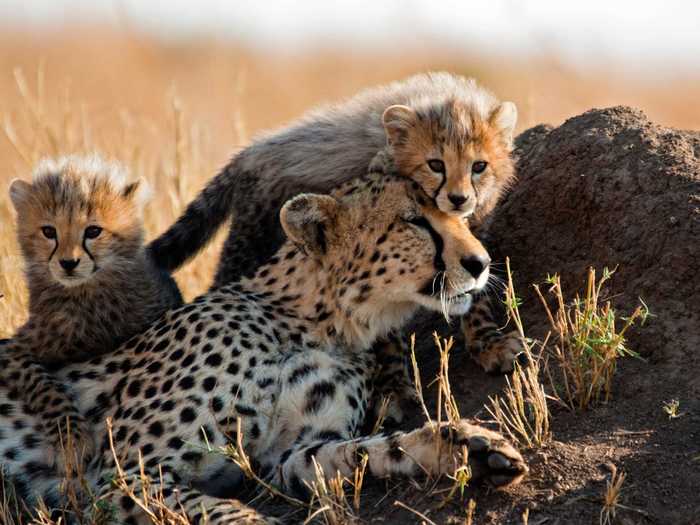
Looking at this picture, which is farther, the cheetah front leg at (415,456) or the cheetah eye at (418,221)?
the cheetah eye at (418,221)

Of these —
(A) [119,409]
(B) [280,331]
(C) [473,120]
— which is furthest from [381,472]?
(C) [473,120]

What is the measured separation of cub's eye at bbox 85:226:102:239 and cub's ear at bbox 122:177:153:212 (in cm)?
21

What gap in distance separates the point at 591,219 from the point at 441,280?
73 centimetres

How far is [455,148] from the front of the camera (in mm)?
3453

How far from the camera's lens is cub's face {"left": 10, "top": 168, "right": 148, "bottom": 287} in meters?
3.46

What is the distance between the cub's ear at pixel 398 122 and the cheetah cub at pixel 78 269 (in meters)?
0.89

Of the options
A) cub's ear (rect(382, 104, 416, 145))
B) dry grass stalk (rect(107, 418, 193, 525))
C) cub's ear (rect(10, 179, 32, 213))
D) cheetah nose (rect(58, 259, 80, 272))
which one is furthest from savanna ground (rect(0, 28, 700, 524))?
cheetah nose (rect(58, 259, 80, 272))

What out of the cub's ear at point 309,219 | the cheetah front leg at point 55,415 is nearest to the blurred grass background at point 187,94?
the cheetah front leg at point 55,415

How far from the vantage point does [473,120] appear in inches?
141

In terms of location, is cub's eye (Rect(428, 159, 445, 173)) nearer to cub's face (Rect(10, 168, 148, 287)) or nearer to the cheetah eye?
the cheetah eye

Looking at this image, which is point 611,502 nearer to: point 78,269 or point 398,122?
point 398,122

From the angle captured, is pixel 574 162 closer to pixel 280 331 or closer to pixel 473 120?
pixel 473 120

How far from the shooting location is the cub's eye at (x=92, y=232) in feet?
11.7

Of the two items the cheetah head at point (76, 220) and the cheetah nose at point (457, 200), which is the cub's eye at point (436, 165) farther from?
the cheetah head at point (76, 220)
